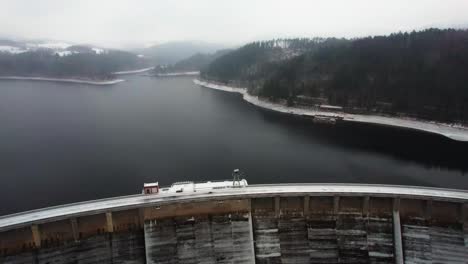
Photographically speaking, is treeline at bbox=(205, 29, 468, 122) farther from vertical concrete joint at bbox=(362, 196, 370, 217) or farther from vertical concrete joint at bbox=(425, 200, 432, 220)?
vertical concrete joint at bbox=(362, 196, 370, 217)

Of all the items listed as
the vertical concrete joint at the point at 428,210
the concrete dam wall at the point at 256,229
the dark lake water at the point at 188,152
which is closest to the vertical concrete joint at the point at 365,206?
the concrete dam wall at the point at 256,229

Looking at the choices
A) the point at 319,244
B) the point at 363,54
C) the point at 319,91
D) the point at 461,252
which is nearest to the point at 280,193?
the point at 319,244

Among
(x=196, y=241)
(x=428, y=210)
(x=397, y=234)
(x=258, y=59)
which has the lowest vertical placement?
(x=196, y=241)

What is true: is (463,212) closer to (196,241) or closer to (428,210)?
(428,210)

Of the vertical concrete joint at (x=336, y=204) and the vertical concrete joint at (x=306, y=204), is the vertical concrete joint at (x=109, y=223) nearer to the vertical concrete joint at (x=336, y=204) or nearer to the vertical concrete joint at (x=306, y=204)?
the vertical concrete joint at (x=306, y=204)

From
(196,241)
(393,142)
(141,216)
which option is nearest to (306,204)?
(196,241)

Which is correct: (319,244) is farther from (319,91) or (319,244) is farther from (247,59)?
(247,59)

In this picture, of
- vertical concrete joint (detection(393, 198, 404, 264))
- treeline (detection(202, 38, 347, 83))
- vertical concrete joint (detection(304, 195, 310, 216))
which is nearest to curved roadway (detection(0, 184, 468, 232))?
vertical concrete joint (detection(304, 195, 310, 216))
